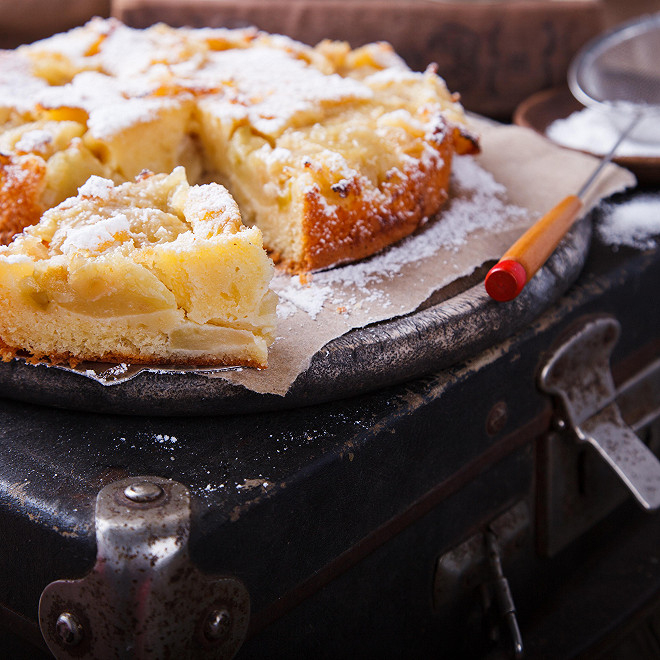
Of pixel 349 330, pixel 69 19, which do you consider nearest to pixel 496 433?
pixel 349 330

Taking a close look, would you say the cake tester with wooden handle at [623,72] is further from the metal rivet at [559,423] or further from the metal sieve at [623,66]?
the metal rivet at [559,423]

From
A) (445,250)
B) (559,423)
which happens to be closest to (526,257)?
(445,250)

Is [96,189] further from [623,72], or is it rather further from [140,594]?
[623,72]

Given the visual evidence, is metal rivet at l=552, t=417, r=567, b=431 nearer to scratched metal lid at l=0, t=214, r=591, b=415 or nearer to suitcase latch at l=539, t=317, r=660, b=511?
suitcase latch at l=539, t=317, r=660, b=511

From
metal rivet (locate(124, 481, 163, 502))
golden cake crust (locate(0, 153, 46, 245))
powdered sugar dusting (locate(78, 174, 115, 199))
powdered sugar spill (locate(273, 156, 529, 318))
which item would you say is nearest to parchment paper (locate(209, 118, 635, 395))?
powdered sugar spill (locate(273, 156, 529, 318))

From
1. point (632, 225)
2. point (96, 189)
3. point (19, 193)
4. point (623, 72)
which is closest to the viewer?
point (96, 189)

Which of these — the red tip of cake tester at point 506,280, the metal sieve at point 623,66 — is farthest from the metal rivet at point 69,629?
the metal sieve at point 623,66

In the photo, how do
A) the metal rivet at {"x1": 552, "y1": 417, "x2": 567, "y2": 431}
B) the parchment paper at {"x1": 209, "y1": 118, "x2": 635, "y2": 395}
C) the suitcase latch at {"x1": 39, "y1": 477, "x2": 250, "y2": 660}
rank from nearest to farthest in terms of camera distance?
the suitcase latch at {"x1": 39, "y1": 477, "x2": 250, "y2": 660} → the parchment paper at {"x1": 209, "y1": 118, "x2": 635, "y2": 395} → the metal rivet at {"x1": 552, "y1": 417, "x2": 567, "y2": 431}
